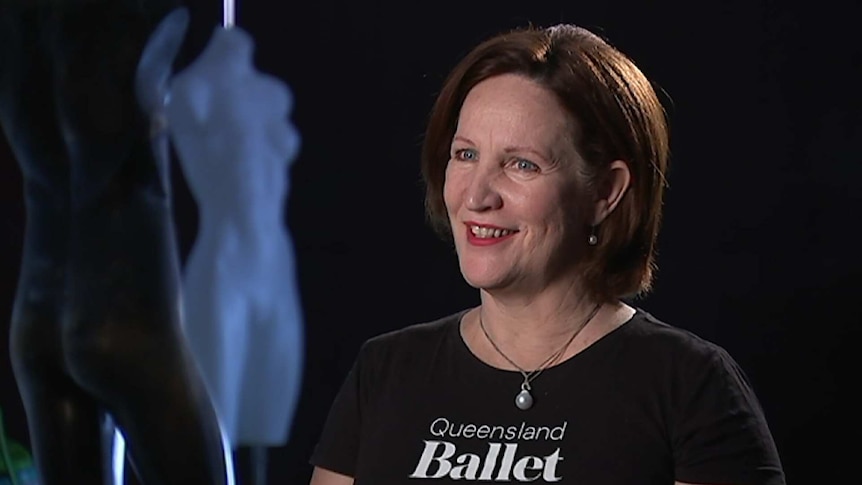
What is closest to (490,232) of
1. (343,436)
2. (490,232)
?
(490,232)

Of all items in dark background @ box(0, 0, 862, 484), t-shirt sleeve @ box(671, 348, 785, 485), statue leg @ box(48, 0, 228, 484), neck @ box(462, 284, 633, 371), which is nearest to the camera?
t-shirt sleeve @ box(671, 348, 785, 485)

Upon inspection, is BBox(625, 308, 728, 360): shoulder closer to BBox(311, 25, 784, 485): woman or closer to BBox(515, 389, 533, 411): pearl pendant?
BBox(311, 25, 784, 485): woman

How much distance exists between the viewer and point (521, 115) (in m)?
1.16

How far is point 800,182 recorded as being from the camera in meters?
2.09

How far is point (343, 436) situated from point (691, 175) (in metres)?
1.08

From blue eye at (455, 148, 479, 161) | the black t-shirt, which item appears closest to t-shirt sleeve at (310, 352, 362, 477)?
the black t-shirt

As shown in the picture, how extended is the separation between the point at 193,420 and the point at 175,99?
60cm

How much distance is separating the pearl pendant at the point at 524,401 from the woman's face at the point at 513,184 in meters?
0.11

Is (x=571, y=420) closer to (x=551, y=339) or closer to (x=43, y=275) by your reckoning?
(x=551, y=339)

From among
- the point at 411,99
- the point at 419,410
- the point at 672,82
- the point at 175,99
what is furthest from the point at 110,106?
the point at 419,410

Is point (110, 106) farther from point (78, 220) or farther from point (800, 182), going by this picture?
point (800, 182)

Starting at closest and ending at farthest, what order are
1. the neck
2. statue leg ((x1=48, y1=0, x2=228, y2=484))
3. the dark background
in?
the neck, the dark background, statue leg ((x1=48, y1=0, x2=228, y2=484))

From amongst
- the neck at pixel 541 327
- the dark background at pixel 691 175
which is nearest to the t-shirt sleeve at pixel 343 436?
the neck at pixel 541 327

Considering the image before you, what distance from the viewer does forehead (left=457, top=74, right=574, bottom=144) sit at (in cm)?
116
